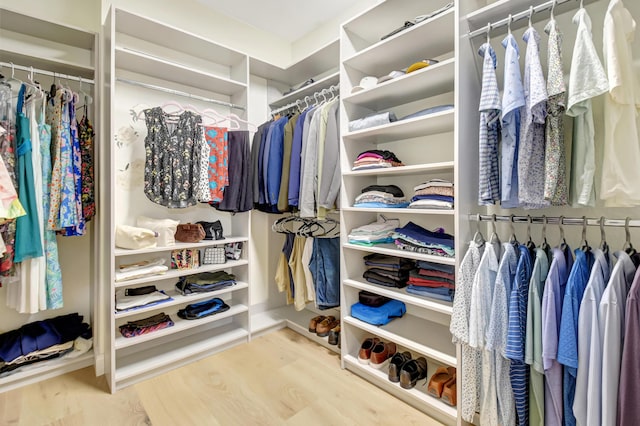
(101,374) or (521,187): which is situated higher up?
(521,187)

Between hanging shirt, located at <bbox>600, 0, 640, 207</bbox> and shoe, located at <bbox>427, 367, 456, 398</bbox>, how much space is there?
1119mm

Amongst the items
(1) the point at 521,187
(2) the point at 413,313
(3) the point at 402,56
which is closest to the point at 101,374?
(2) the point at 413,313

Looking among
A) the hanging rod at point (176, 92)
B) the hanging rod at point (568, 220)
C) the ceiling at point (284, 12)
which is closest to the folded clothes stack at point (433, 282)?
the hanging rod at point (568, 220)

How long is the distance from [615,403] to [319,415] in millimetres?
1206

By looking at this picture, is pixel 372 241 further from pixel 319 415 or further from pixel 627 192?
pixel 627 192

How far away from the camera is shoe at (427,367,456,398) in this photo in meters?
1.55

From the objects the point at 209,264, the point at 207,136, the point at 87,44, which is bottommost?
the point at 209,264

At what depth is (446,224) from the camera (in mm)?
1891

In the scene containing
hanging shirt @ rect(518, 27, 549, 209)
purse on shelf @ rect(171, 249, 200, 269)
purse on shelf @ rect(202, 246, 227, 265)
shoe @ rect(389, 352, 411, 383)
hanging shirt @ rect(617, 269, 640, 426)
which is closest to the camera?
hanging shirt @ rect(617, 269, 640, 426)

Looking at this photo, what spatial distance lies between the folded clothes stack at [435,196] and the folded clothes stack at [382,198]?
183 millimetres

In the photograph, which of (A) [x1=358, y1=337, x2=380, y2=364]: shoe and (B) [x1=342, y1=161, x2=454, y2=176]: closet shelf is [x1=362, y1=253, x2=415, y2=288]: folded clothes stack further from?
(B) [x1=342, y1=161, x2=454, y2=176]: closet shelf

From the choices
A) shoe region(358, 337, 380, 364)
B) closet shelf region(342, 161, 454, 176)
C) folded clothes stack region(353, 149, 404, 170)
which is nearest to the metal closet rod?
closet shelf region(342, 161, 454, 176)

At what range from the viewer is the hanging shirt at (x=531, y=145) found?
1190 millimetres

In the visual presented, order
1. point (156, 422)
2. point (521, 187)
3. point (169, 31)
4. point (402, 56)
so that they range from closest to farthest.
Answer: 1. point (521, 187)
2. point (156, 422)
3. point (402, 56)
4. point (169, 31)
